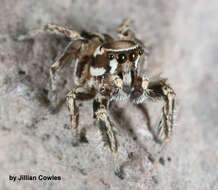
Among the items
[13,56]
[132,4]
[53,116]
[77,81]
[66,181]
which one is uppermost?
[132,4]

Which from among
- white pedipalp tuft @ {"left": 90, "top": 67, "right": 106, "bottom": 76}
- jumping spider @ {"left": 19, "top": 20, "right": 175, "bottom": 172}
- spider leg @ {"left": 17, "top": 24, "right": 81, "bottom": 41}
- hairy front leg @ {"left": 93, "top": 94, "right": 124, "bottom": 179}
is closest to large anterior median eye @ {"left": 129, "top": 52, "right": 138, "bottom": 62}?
jumping spider @ {"left": 19, "top": 20, "right": 175, "bottom": 172}

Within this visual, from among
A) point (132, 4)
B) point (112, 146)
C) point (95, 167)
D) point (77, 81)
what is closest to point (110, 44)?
point (77, 81)

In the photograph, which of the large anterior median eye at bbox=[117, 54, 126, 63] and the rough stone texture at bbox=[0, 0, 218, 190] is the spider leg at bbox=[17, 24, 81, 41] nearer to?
the rough stone texture at bbox=[0, 0, 218, 190]

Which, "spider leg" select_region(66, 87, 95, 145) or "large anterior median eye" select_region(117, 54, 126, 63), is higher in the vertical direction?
"large anterior median eye" select_region(117, 54, 126, 63)

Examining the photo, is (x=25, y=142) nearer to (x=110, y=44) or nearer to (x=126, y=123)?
(x=126, y=123)

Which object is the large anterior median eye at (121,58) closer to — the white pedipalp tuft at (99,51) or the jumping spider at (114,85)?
the jumping spider at (114,85)

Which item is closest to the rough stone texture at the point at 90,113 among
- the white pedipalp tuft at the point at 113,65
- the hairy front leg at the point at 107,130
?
the hairy front leg at the point at 107,130

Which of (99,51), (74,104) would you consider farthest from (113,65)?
(74,104)
